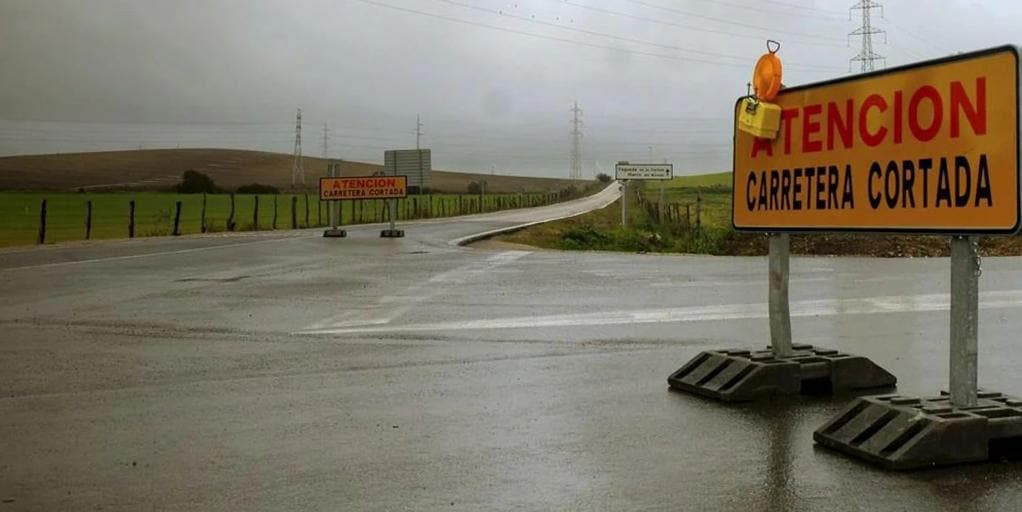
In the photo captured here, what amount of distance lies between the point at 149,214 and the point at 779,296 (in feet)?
181

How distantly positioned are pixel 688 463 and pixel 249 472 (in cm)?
210

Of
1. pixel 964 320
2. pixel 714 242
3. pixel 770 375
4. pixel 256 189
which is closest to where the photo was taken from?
pixel 964 320

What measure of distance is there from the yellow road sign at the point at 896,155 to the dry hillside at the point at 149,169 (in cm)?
7330

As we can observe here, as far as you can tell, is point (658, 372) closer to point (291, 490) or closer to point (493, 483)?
point (493, 483)

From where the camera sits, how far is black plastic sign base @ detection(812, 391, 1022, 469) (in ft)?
15.4

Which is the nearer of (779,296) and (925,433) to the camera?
(925,433)

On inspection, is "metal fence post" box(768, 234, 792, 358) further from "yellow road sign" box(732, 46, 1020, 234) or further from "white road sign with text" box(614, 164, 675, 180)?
"white road sign with text" box(614, 164, 675, 180)

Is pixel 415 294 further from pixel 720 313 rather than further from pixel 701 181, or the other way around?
pixel 701 181

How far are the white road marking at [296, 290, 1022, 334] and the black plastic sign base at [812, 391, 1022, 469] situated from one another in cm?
496

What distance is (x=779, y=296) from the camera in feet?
21.5

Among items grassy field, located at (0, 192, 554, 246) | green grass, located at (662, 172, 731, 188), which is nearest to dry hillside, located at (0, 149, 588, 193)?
grassy field, located at (0, 192, 554, 246)

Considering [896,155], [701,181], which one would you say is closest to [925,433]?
[896,155]

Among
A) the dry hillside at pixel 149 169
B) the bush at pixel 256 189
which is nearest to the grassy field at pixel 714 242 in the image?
the dry hillside at pixel 149 169

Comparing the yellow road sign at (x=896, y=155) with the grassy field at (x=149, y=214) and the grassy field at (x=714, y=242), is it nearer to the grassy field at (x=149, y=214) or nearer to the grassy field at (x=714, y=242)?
the grassy field at (x=714, y=242)
